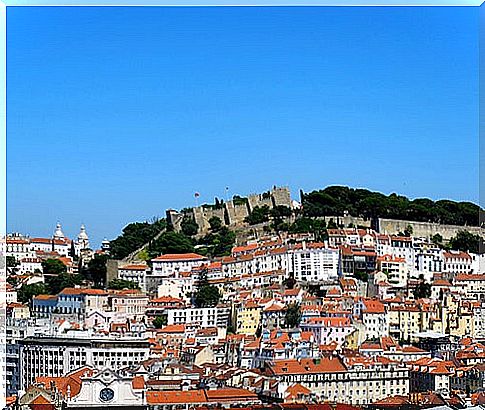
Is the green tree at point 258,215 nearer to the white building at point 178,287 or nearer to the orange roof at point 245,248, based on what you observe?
the orange roof at point 245,248

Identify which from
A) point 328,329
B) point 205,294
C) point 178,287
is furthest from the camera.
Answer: point 178,287

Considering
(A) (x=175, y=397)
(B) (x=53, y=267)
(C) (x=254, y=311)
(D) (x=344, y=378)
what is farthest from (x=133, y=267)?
(A) (x=175, y=397)

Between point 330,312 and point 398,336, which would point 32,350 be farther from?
point 398,336

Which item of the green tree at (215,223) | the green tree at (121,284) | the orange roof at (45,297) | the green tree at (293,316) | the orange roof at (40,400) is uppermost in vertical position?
the green tree at (215,223)

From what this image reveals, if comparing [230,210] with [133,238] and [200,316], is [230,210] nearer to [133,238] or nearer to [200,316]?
[133,238]

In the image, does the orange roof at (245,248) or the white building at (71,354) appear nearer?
the white building at (71,354)

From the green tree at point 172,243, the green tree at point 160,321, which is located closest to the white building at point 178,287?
the green tree at point 160,321

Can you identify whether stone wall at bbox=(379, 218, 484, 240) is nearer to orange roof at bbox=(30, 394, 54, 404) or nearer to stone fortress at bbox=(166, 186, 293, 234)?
stone fortress at bbox=(166, 186, 293, 234)

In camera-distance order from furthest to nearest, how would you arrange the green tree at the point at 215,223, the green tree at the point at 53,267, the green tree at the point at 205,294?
the green tree at the point at 215,223 < the green tree at the point at 53,267 < the green tree at the point at 205,294
